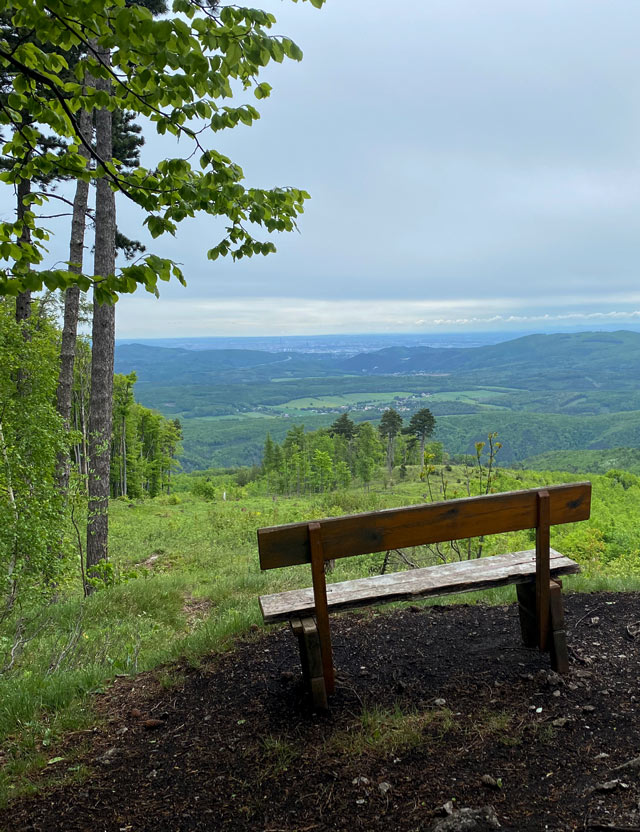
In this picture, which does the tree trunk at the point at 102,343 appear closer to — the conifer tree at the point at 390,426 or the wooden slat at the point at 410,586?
the wooden slat at the point at 410,586

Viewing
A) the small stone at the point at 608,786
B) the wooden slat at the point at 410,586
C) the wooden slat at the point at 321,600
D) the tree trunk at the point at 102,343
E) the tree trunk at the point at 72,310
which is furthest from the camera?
the tree trunk at the point at 72,310

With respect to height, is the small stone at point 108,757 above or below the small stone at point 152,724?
above

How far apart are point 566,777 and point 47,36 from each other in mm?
4966

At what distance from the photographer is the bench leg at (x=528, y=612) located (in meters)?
4.23

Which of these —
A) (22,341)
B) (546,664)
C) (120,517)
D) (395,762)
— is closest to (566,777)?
(395,762)

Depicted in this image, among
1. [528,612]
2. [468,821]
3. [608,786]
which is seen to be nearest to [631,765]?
[608,786]

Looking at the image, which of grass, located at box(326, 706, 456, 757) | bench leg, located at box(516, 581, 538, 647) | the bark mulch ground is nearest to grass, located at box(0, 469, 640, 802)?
grass, located at box(326, 706, 456, 757)

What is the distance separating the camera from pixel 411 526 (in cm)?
369

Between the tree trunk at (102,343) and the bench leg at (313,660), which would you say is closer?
the bench leg at (313,660)

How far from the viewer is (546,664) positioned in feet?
13.4

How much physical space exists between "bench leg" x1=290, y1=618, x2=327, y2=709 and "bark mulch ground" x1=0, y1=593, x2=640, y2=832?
5.0 inches

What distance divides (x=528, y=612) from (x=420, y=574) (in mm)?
897

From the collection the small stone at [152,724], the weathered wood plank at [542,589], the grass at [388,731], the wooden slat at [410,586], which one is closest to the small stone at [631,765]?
the grass at [388,731]

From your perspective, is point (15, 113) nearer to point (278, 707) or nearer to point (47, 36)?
point (47, 36)
